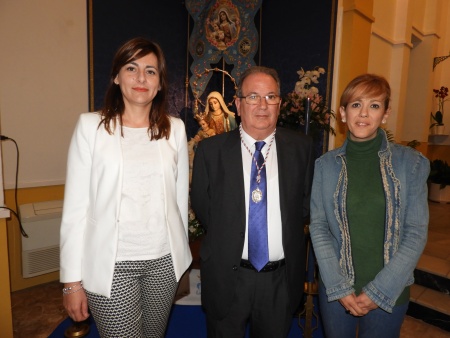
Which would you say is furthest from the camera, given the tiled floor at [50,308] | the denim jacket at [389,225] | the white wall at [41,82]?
the white wall at [41,82]

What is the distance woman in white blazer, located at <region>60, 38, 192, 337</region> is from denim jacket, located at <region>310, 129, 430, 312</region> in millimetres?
723

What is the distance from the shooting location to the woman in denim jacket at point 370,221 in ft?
4.82

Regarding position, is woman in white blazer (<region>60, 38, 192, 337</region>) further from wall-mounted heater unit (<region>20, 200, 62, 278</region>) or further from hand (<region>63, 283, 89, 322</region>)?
wall-mounted heater unit (<region>20, 200, 62, 278</region>)

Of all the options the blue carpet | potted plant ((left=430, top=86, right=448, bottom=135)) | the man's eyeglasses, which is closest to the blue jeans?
the man's eyeglasses

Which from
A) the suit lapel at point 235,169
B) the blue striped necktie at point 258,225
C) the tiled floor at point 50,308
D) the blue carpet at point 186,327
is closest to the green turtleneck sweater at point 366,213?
the blue striped necktie at point 258,225

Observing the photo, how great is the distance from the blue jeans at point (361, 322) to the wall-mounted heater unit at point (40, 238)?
3236 mm

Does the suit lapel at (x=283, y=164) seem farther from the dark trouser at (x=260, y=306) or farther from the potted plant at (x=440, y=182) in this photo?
the potted plant at (x=440, y=182)

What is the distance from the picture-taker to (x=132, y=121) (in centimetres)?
149

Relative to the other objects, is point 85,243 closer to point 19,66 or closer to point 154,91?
point 154,91

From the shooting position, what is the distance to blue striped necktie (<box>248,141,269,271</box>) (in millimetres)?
1592

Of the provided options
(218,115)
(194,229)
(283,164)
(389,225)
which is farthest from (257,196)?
(218,115)

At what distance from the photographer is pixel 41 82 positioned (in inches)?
145

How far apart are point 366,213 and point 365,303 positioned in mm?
400

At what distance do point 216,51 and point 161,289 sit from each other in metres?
4.23
